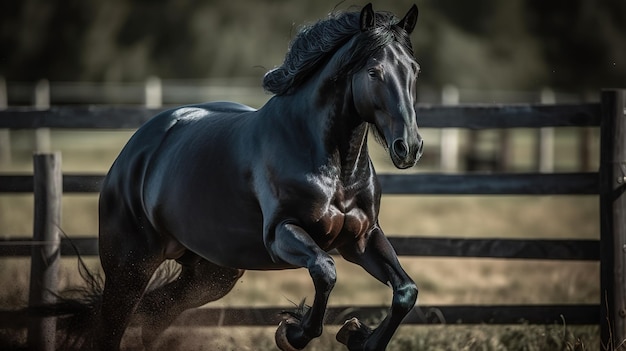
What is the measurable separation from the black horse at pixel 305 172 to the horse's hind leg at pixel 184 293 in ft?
0.75

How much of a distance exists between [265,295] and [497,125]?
241cm

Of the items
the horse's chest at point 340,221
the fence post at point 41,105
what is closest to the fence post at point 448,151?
the fence post at point 41,105

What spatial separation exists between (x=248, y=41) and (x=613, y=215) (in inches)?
1131

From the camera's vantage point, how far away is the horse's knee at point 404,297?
3922 millimetres

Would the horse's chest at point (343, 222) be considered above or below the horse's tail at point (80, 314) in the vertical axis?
above

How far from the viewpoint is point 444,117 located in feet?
20.0

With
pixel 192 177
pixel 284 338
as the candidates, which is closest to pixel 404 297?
pixel 284 338

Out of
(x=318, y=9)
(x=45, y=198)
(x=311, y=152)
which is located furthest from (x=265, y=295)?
(x=318, y=9)

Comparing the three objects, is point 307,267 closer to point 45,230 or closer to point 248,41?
point 45,230

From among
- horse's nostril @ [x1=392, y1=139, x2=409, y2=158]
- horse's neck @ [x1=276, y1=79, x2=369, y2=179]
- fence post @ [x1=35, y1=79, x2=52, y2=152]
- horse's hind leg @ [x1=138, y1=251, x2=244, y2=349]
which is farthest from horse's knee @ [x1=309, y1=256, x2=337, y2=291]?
fence post @ [x1=35, y1=79, x2=52, y2=152]

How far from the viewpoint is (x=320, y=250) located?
388 cm

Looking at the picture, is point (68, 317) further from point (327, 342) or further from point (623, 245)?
point (623, 245)

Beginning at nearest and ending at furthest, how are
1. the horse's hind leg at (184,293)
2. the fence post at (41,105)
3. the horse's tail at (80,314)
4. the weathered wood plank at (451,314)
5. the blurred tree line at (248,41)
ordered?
the horse's hind leg at (184,293) → the horse's tail at (80,314) → the weathered wood plank at (451,314) → the fence post at (41,105) → the blurred tree line at (248,41)

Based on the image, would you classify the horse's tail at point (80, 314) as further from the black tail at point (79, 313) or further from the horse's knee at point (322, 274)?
the horse's knee at point (322, 274)
